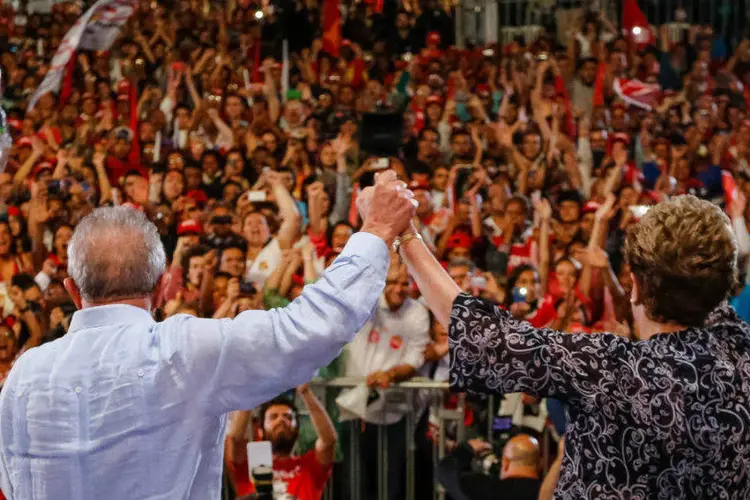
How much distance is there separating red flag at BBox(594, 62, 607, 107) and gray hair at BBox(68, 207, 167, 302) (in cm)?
858

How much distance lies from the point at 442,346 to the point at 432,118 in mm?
4145

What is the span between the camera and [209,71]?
11.0 m

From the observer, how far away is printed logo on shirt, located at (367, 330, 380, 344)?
5.78 m

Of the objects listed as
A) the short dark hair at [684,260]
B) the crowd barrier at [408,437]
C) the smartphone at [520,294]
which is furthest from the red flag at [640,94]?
the short dark hair at [684,260]

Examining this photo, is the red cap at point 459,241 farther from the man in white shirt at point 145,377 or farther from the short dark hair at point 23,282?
the man in white shirt at point 145,377

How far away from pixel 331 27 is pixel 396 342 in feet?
22.1

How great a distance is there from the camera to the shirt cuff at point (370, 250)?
202 cm

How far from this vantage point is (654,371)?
2.02m

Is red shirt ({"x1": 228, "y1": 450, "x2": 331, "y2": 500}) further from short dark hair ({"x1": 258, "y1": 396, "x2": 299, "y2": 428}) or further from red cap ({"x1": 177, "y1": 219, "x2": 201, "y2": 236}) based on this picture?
red cap ({"x1": 177, "y1": 219, "x2": 201, "y2": 236})

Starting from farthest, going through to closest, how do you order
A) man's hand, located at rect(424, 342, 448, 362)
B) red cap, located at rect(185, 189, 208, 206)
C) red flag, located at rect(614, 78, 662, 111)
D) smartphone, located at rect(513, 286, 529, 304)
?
1. red flag, located at rect(614, 78, 662, 111)
2. red cap, located at rect(185, 189, 208, 206)
3. smartphone, located at rect(513, 286, 529, 304)
4. man's hand, located at rect(424, 342, 448, 362)

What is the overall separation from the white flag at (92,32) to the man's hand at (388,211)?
23.9 ft

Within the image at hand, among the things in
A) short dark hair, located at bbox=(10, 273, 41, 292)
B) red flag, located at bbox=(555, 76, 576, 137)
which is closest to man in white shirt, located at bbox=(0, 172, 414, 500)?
short dark hair, located at bbox=(10, 273, 41, 292)

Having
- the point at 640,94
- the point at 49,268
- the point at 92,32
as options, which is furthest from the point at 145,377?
the point at 640,94

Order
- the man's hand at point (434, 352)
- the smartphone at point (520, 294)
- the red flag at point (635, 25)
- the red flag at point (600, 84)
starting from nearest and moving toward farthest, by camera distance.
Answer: the man's hand at point (434, 352) → the smartphone at point (520, 294) → the red flag at point (600, 84) → the red flag at point (635, 25)
